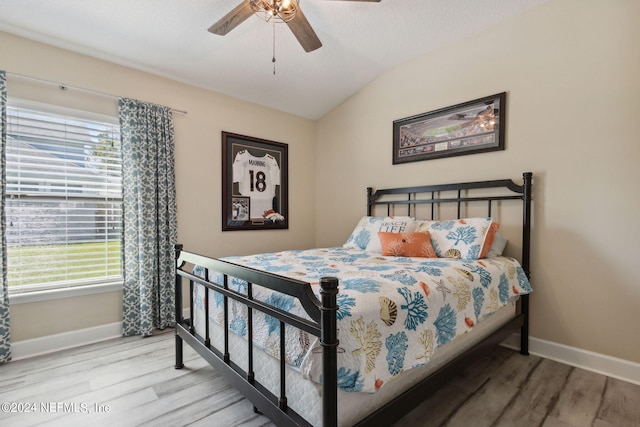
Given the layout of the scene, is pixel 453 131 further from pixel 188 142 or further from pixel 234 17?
pixel 188 142

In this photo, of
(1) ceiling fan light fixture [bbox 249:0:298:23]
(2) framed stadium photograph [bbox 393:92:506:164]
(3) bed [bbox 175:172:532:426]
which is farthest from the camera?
(2) framed stadium photograph [bbox 393:92:506:164]

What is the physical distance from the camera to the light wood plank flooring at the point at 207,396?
157 cm

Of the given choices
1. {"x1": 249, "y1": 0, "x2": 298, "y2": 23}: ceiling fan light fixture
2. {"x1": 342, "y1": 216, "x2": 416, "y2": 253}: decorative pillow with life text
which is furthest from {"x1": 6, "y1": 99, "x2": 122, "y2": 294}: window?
{"x1": 342, "y1": 216, "x2": 416, "y2": 253}: decorative pillow with life text

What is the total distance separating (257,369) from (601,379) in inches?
89.7

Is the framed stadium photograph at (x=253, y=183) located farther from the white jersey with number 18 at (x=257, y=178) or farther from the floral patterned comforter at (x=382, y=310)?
the floral patterned comforter at (x=382, y=310)

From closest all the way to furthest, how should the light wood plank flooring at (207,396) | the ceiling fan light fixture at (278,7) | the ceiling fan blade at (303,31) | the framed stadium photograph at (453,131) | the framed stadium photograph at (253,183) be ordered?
the light wood plank flooring at (207,396)
the ceiling fan light fixture at (278,7)
the ceiling fan blade at (303,31)
the framed stadium photograph at (453,131)
the framed stadium photograph at (253,183)

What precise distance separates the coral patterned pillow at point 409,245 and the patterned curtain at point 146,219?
1913 millimetres

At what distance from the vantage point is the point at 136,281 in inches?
105

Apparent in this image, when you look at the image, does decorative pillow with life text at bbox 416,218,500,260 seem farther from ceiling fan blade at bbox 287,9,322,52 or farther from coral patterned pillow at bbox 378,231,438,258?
ceiling fan blade at bbox 287,9,322,52

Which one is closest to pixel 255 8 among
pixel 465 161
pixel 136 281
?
pixel 465 161

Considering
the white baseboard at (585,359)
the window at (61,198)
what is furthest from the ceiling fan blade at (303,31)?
the white baseboard at (585,359)

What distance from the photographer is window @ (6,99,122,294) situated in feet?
7.35

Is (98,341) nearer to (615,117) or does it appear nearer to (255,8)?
(255,8)

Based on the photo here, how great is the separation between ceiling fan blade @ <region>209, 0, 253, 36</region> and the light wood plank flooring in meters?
2.28
